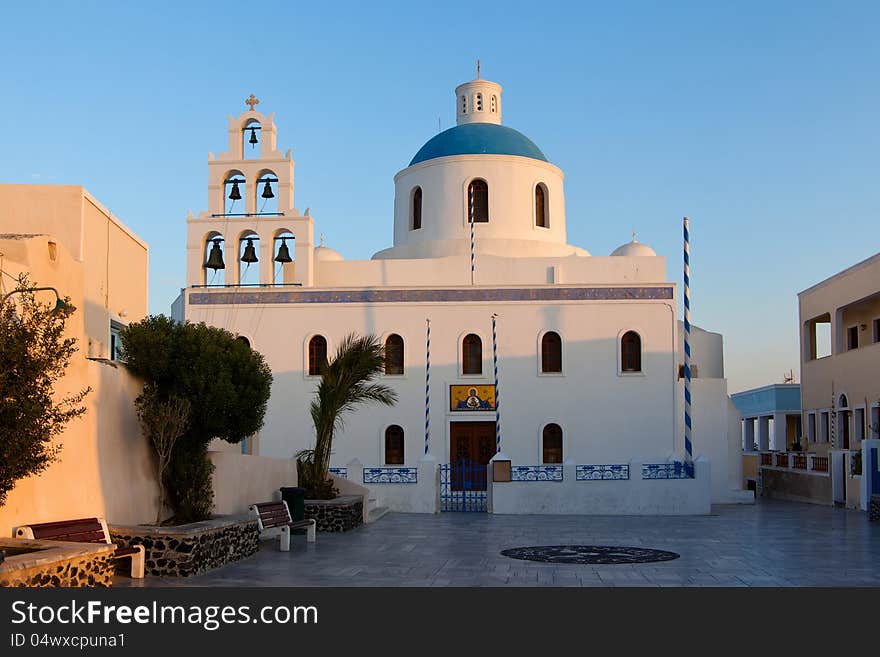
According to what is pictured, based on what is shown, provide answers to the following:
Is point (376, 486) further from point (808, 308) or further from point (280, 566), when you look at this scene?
point (808, 308)

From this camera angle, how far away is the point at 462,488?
21.3m

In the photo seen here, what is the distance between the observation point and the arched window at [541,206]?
27656mm

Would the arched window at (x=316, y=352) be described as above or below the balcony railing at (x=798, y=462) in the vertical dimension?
above

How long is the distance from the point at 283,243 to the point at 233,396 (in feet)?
40.5

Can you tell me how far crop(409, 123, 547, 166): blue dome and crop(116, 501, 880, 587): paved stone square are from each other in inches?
469

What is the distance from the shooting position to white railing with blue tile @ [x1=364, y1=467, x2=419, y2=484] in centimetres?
2065

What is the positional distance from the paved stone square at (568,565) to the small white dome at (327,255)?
9.95 meters

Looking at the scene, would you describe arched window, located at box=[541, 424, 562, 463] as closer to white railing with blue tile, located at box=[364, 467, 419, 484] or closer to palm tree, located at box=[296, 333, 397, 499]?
white railing with blue tile, located at box=[364, 467, 419, 484]

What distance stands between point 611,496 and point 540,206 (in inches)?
406

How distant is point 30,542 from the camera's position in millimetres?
8555

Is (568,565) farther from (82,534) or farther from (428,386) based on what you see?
(428,386)

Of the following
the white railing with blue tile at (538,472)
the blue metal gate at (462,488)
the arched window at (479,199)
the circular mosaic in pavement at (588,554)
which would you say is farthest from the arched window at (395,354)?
the circular mosaic in pavement at (588,554)

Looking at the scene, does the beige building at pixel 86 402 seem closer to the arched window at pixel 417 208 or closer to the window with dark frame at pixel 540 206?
the arched window at pixel 417 208
